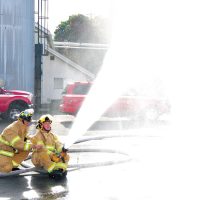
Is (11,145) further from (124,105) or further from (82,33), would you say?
(82,33)

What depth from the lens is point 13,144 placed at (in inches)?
303

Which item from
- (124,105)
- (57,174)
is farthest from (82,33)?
(57,174)

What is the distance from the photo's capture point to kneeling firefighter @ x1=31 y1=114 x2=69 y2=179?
7617 mm

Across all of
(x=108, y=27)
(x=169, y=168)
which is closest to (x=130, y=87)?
(x=169, y=168)

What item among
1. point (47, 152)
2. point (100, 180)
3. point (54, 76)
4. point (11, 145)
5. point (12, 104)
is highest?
point (54, 76)

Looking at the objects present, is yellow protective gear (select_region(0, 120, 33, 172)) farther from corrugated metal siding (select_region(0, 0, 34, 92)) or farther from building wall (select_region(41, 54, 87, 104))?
building wall (select_region(41, 54, 87, 104))

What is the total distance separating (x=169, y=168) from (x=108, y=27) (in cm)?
4171

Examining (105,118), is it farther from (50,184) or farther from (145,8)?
(50,184)

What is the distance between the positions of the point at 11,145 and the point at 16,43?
14.9 meters

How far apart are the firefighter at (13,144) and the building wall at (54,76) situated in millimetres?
17625

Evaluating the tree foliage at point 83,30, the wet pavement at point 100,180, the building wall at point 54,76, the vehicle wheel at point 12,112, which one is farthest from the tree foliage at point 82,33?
the wet pavement at point 100,180

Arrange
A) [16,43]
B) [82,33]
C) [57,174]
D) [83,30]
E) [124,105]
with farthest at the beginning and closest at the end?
[83,30] → [82,33] → [16,43] → [124,105] → [57,174]

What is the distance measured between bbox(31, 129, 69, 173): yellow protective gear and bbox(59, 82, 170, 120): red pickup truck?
8.84 metres

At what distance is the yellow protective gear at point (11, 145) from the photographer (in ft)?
25.2
